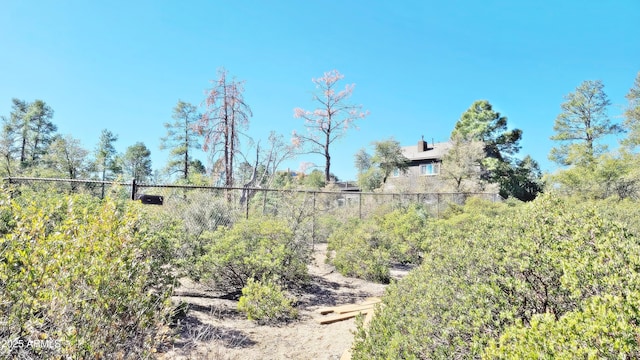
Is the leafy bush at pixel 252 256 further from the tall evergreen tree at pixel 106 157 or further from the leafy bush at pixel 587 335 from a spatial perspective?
the tall evergreen tree at pixel 106 157

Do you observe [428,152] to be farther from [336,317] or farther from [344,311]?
[336,317]

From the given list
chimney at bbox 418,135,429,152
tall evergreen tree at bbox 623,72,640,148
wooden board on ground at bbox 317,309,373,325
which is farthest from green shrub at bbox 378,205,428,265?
chimney at bbox 418,135,429,152

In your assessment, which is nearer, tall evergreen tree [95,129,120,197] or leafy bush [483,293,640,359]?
leafy bush [483,293,640,359]

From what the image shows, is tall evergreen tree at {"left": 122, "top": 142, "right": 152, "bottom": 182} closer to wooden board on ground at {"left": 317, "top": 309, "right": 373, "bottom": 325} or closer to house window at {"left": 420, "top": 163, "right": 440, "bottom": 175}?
house window at {"left": 420, "top": 163, "right": 440, "bottom": 175}

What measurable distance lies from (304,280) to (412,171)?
26871 mm

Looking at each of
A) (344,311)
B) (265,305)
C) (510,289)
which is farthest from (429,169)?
(510,289)

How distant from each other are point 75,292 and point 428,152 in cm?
3362

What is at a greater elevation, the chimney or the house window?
the chimney

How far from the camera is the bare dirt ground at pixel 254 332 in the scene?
3.49 metres

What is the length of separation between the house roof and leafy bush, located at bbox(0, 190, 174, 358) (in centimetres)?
2970

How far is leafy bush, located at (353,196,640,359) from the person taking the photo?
5.22 ft

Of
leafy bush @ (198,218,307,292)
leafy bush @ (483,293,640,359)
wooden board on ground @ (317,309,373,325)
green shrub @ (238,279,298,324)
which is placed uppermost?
leafy bush @ (483,293,640,359)

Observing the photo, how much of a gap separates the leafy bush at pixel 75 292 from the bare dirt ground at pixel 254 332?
0.58 m

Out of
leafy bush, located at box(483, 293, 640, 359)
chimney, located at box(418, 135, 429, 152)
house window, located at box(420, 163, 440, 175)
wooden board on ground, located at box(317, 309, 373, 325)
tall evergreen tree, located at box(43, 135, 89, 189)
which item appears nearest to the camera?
leafy bush, located at box(483, 293, 640, 359)
